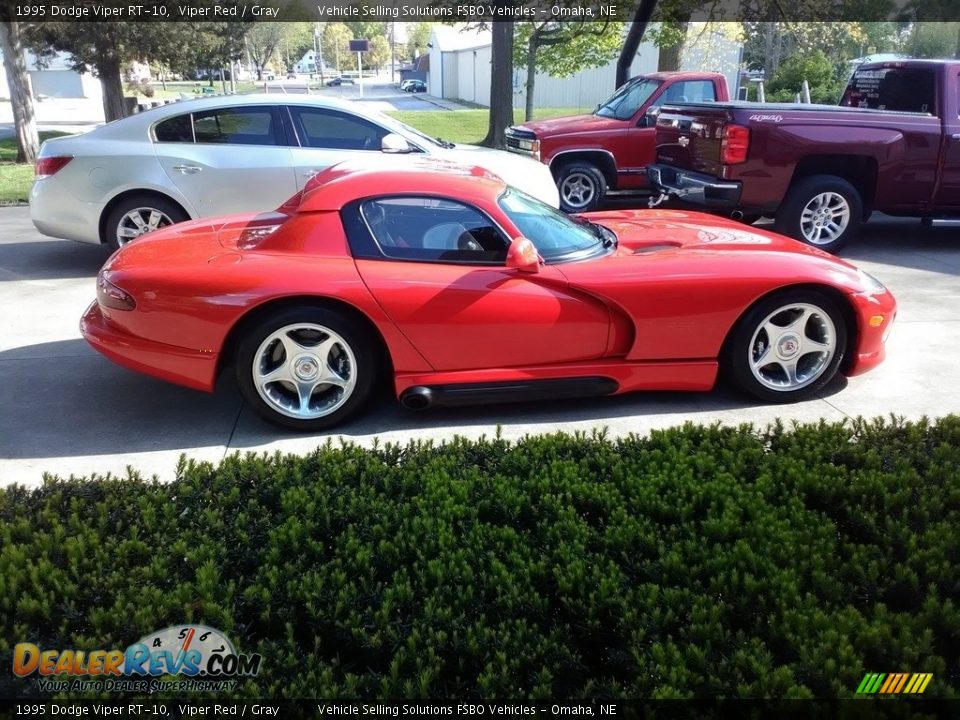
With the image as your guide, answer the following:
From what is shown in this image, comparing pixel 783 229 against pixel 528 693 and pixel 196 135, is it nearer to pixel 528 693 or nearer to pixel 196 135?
pixel 196 135

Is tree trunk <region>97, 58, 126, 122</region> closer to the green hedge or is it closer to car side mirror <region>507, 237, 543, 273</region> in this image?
car side mirror <region>507, 237, 543, 273</region>

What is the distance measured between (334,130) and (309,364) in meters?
4.25

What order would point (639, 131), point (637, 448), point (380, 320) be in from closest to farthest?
point (637, 448) < point (380, 320) < point (639, 131)

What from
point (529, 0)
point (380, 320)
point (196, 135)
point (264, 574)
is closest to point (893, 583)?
point (264, 574)

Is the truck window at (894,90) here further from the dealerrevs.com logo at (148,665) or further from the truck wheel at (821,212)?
the dealerrevs.com logo at (148,665)

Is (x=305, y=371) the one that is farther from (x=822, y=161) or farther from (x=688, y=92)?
(x=688, y=92)

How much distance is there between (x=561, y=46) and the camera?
75.9ft

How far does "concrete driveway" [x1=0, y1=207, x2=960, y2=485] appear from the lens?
4.48m

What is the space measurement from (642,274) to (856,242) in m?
6.16

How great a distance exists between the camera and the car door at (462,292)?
14.6 ft


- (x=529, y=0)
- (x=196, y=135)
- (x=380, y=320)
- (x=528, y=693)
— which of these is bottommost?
(x=528, y=693)

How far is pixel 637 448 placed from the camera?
376cm

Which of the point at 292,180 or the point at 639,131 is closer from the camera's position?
the point at 292,180

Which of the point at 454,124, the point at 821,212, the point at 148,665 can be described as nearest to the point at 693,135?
the point at 821,212
